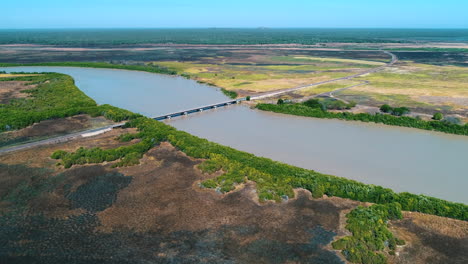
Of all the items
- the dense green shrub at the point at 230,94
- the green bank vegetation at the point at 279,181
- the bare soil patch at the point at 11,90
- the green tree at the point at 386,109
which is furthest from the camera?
the dense green shrub at the point at 230,94

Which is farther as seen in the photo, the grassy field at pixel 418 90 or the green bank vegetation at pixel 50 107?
the grassy field at pixel 418 90

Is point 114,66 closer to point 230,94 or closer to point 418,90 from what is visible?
point 230,94

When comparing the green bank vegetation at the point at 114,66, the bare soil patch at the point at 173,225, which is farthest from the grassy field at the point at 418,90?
the green bank vegetation at the point at 114,66

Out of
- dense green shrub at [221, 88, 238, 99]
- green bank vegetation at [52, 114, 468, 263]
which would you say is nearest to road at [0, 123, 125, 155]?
green bank vegetation at [52, 114, 468, 263]

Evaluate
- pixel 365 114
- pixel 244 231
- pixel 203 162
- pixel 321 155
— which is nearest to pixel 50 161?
pixel 203 162

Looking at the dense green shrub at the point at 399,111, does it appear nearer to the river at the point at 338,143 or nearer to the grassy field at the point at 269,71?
the river at the point at 338,143

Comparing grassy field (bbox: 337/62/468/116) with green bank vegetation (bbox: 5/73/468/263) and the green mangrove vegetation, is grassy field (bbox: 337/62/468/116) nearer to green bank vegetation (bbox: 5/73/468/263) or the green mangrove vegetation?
green bank vegetation (bbox: 5/73/468/263)
